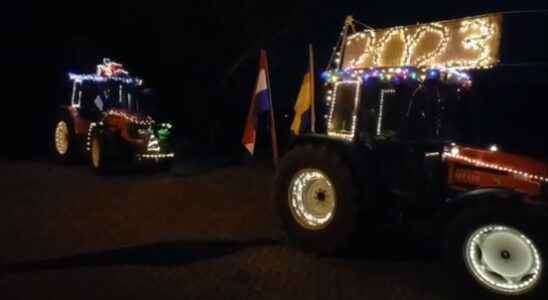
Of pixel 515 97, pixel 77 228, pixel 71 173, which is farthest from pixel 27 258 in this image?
pixel 71 173

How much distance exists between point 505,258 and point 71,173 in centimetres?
1067

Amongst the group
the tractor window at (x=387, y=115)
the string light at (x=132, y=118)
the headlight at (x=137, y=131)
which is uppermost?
the tractor window at (x=387, y=115)

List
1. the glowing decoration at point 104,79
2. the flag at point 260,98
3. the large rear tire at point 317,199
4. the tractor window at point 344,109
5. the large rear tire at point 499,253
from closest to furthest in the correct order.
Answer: the large rear tire at point 499,253 < the large rear tire at point 317,199 < the tractor window at point 344,109 < the flag at point 260,98 < the glowing decoration at point 104,79

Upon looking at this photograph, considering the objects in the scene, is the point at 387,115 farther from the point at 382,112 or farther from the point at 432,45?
the point at 432,45

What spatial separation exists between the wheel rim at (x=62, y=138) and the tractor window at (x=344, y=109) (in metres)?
9.94

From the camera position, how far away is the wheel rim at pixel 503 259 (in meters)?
5.77

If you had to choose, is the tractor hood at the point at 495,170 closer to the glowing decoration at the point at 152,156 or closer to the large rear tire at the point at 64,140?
the glowing decoration at the point at 152,156

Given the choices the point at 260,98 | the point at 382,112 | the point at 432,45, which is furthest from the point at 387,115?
the point at 260,98

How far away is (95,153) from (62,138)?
2389 mm

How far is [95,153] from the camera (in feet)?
47.7

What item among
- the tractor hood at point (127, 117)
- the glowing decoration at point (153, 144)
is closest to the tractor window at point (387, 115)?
the glowing decoration at point (153, 144)

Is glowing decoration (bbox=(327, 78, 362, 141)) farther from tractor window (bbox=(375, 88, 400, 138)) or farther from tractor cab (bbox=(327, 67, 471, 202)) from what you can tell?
tractor window (bbox=(375, 88, 400, 138))

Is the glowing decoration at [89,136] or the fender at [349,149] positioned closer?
the fender at [349,149]

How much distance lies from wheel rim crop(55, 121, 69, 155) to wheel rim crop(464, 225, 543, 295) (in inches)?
473
